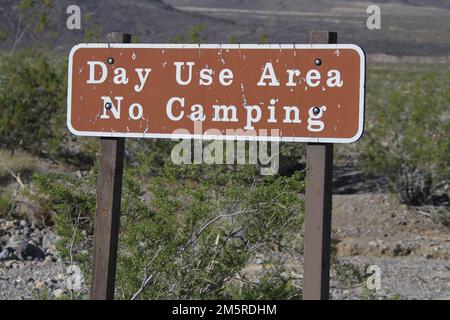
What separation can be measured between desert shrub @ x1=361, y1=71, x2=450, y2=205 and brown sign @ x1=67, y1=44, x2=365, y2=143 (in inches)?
331

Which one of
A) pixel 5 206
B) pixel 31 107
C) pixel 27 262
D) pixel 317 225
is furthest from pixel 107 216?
pixel 31 107

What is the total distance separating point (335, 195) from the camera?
13844 mm

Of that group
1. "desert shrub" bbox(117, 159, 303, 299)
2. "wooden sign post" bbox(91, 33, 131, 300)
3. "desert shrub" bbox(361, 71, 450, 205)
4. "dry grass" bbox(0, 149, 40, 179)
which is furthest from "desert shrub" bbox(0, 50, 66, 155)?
"wooden sign post" bbox(91, 33, 131, 300)

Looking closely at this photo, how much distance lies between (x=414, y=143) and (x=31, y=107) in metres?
5.72

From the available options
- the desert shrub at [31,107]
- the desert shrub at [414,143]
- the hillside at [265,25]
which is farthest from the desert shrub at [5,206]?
the hillside at [265,25]

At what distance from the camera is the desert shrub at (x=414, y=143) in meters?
12.8

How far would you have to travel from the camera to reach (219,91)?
4.64 m

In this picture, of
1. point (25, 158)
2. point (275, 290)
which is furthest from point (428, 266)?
point (25, 158)

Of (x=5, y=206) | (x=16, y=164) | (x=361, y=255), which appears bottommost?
(x=361, y=255)

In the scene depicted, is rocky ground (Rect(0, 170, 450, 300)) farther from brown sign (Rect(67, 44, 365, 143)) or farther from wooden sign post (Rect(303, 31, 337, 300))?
wooden sign post (Rect(303, 31, 337, 300))

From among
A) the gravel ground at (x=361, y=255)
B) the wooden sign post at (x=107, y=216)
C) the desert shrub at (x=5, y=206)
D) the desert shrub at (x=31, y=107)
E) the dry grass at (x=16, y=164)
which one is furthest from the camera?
the desert shrub at (x=31, y=107)

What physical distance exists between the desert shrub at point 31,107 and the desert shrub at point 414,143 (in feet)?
15.3

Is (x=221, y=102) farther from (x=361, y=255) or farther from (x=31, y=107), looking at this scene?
(x=31, y=107)

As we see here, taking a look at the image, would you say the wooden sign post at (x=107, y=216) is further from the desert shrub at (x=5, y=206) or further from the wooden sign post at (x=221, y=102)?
the desert shrub at (x=5, y=206)
